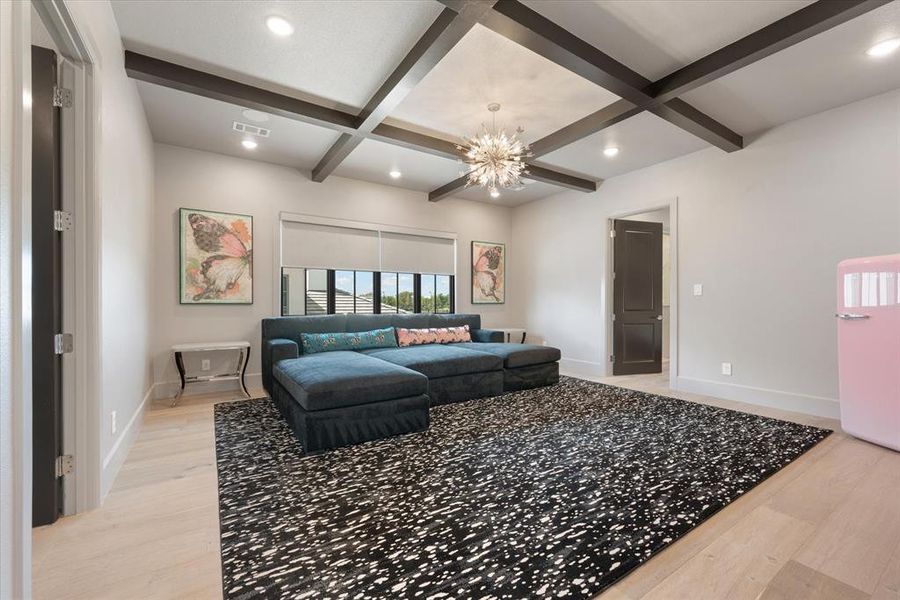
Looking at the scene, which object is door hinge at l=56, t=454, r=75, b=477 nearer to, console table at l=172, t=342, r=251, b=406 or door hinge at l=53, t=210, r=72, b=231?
door hinge at l=53, t=210, r=72, b=231

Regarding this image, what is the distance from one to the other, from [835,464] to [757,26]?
276 centimetres

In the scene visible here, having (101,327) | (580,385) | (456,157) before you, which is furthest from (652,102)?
(101,327)

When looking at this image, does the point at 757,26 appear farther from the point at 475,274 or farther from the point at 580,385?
the point at 475,274

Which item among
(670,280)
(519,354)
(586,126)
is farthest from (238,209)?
(670,280)

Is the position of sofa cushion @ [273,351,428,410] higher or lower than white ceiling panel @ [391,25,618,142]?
lower

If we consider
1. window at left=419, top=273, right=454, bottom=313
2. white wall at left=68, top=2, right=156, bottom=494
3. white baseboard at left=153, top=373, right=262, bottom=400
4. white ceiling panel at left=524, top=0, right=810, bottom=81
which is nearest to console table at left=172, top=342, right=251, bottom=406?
white baseboard at left=153, top=373, right=262, bottom=400

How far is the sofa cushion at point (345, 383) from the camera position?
264cm

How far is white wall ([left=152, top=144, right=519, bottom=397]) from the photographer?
4090 millimetres

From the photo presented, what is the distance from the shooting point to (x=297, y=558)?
152 cm

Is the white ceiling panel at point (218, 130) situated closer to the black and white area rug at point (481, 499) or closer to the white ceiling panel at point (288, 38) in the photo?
the white ceiling panel at point (288, 38)

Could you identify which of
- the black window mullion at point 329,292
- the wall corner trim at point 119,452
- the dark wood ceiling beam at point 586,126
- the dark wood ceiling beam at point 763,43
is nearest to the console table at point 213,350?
the wall corner trim at point 119,452

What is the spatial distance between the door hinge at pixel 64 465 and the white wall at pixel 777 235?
5206mm

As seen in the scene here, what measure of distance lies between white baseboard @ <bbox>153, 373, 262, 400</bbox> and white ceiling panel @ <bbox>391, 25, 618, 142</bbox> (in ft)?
11.0

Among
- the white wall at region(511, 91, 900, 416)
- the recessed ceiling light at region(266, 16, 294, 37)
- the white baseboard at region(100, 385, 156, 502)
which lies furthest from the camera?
the white wall at region(511, 91, 900, 416)
